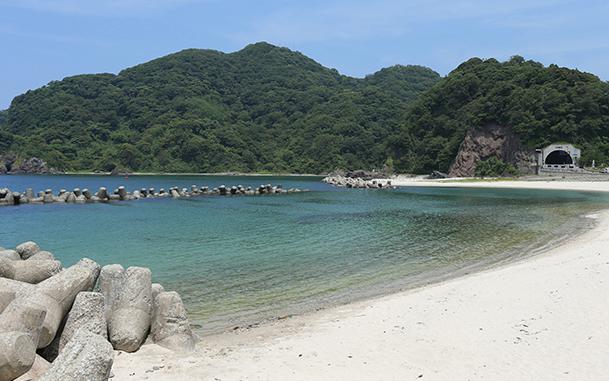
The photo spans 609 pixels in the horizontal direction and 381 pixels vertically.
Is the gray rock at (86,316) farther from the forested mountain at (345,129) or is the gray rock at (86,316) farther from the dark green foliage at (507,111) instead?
the dark green foliage at (507,111)

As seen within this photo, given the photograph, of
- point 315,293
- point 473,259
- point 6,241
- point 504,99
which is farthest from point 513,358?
Answer: point 504,99

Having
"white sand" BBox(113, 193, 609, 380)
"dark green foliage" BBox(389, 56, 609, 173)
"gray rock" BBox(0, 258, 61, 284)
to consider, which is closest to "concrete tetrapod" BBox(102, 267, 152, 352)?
"white sand" BBox(113, 193, 609, 380)

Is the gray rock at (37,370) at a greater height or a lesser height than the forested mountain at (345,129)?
lesser

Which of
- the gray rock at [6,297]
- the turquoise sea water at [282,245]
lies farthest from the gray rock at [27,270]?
the turquoise sea water at [282,245]

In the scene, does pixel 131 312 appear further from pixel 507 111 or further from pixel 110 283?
pixel 507 111

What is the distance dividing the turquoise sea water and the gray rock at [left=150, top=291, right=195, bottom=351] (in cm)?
174

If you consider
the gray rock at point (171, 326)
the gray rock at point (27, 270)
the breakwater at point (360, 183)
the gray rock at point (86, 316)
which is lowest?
the breakwater at point (360, 183)

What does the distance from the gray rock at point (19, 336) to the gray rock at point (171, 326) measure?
7.65 feet

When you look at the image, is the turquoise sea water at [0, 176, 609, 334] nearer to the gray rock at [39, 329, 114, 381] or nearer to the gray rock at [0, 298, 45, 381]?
the gray rock at [0, 298, 45, 381]

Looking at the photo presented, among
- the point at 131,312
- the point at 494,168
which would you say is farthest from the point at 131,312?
the point at 494,168

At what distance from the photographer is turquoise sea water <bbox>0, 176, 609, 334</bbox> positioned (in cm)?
1462

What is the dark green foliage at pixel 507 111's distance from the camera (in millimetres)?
105125

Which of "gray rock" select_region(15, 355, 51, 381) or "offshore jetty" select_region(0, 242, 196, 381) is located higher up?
"offshore jetty" select_region(0, 242, 196, 381)

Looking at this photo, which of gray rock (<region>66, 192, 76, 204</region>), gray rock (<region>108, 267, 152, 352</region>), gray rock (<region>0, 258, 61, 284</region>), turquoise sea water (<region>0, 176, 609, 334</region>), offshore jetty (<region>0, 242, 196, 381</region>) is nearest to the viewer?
offshore jetty (<region>0, 242, 196, 381</region>)
